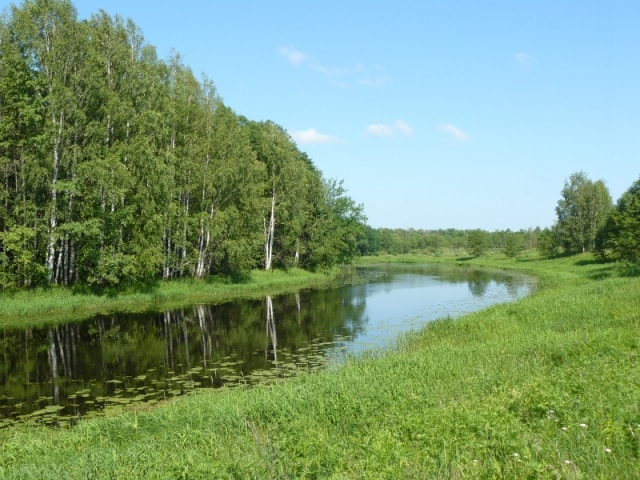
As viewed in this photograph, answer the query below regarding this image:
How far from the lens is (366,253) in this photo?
5906 inches

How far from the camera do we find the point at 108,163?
2995 cm

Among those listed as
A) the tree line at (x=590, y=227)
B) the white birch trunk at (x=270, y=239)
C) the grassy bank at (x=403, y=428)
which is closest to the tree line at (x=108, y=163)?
the white birch trunk at (x=270, y=239)

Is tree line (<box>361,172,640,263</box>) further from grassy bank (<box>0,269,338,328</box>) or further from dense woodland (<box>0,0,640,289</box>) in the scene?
grassy bank (<box>0,269,338,328</box>)

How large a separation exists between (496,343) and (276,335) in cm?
1087

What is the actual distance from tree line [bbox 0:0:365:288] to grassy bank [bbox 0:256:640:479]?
2162 centimetres

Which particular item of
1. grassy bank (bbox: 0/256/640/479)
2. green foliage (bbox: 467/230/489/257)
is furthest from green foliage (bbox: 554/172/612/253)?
grassy bank (bbox: 0/256/640/479)

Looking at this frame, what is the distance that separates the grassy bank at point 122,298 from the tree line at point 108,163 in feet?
3.88

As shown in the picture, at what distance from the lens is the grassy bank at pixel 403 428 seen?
5.72 metres

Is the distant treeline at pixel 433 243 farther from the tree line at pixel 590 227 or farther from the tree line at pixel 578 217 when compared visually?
the tree line at pixel 578 217

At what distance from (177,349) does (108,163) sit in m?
15.9

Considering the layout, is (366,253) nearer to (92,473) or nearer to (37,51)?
(37,51)

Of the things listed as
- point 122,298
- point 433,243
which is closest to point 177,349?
point 122,298

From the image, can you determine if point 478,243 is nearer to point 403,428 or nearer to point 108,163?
point 108,163

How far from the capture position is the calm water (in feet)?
44.3
